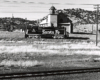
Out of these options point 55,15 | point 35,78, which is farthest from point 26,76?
point 55,15

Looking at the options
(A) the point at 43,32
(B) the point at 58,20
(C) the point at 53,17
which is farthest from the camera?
(B) the point at 58,20

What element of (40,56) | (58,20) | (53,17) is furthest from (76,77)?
(58,20)

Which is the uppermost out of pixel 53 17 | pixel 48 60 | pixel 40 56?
pixel 53 17

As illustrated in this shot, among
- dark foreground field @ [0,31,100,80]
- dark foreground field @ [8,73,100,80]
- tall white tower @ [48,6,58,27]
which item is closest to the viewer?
dark foreground field @ [8,73,100,80]

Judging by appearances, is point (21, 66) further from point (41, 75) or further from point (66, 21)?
point (66, 21)

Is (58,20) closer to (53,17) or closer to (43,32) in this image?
(53,17)

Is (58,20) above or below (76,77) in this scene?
above

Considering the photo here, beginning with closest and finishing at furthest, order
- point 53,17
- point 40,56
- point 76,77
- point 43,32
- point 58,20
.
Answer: point 76,77, point 40,56, point 43,32, point 53,17, point 58,20

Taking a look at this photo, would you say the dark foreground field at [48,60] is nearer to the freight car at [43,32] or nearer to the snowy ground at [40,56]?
the snowy ground at [40,56]

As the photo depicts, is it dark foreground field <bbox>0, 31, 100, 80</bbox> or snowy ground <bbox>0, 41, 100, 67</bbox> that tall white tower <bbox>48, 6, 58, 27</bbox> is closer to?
dark foreground field <bbox>0, 31, 100, 80</bbox>

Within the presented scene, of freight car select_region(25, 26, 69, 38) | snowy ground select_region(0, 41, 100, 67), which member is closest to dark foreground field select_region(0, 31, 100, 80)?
snowy ground select_region(0, 41, 100, 67)

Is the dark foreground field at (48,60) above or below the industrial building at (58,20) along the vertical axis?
below

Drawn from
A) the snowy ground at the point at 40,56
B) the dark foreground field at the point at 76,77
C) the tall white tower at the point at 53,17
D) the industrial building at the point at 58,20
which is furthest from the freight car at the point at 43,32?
the dark foreground field at the point at 76,77

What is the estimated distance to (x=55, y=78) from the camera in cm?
1166
